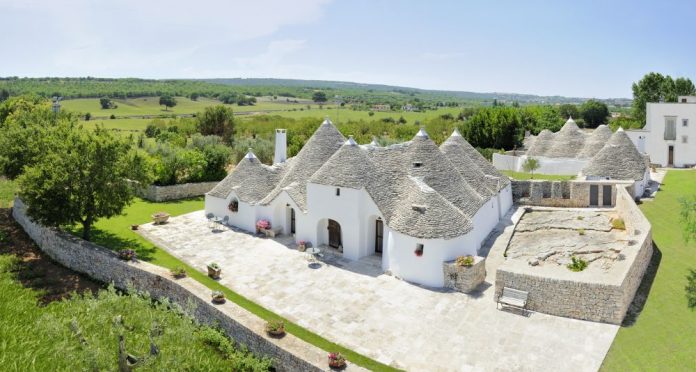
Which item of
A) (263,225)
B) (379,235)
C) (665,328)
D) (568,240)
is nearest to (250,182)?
(263,225)

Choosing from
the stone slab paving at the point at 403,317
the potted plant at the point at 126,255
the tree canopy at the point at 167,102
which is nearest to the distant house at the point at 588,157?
the stone slab paving at the point at 403,317

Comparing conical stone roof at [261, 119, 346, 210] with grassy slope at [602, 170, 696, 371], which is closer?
grassy slope at [602, 170, 696, 371]

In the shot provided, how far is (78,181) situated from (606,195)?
3487cm

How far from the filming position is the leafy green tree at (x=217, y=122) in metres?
70.8

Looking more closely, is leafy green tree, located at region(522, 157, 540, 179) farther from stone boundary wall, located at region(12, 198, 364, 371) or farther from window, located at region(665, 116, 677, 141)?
stone boundary wall, located at region(12, 198, 364, 371)

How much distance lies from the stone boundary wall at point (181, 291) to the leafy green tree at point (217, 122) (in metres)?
40.9

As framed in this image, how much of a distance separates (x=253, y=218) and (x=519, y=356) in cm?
1917

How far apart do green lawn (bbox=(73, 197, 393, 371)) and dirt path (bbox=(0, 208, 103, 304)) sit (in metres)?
2.67

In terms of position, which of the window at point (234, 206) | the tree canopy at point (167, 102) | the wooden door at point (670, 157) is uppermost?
the tree canopy at point (167, 102)

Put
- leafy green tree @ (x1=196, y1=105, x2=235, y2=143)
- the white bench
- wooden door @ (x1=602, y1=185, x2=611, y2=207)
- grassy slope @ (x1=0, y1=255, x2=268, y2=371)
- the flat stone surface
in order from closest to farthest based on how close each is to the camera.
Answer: grassy slope @ (x1=0, y1=255, x2=268, y2=371) → the white bench → the flat stone surface → wooden door @ (x1=602, y1=185, x2=611, y2=207) → leafy green tree @ (x1=196, y1=105, x2=235, y2=143)

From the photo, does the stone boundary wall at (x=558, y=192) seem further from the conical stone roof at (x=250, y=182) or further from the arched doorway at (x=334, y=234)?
the conical stone roof at (x=250, y=182)

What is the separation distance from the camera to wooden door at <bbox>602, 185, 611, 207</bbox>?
3450 centimetres

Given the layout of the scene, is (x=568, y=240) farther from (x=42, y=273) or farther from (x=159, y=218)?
(x=42, y=273)

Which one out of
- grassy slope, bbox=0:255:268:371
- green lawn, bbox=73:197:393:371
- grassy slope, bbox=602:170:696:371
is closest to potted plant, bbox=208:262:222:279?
green lawn, bbox=73:197:393:371
